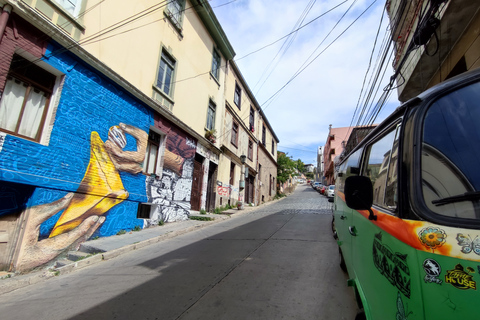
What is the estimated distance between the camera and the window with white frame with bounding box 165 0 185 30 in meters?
9.76

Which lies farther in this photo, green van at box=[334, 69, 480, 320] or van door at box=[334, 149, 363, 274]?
van door at box=[334, 149, 363, 274]

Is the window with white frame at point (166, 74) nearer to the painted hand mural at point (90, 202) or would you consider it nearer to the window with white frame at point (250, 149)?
the painted hand mural at point (90, 202)

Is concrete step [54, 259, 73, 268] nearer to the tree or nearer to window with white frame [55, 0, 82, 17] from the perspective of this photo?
window with white frame [55, 0, 82, 17]

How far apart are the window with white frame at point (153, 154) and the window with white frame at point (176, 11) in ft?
16.3

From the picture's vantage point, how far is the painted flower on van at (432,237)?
110 cm

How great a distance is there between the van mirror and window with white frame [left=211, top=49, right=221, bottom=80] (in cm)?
1362

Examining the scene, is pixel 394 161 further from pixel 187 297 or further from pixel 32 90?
pixel 32 90

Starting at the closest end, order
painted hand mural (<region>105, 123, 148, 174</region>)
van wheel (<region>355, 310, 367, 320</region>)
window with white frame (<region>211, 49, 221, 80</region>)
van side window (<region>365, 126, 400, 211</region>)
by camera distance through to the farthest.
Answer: van side window (<region>365, 126, 400, 211</region>), van wheel (<region>355, 310, 367, 320</region>), painted hand mural (<region>105, 123, 148, 174</region>), window with white frame (<region>211, 49, 221, 80</region>)

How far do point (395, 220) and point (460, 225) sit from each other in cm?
33

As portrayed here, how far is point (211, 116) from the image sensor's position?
14102 mm

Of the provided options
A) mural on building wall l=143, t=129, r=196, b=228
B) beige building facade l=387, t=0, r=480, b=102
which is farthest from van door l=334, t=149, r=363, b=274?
mural on building wall l=143, t=129, r=196, b=228

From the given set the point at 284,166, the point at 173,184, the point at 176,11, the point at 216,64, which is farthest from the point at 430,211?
the point at 284,166

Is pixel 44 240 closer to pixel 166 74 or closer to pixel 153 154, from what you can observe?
pixel 153 154

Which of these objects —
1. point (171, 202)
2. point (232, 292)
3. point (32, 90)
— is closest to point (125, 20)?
point (32, 90)
